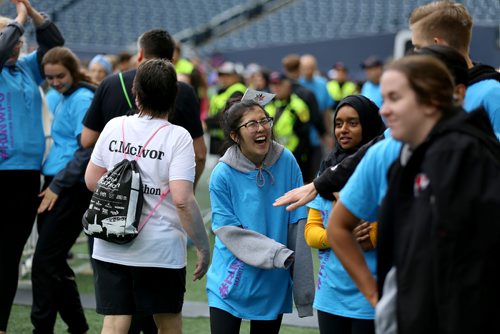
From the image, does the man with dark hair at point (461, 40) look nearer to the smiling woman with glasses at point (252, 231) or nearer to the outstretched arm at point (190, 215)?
the smiling woman with glasses at point (252, 231)

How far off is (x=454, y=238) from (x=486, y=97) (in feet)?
4.73

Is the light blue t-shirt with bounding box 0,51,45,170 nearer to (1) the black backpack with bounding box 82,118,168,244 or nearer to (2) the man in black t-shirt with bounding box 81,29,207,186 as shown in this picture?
(2) the man in black t-shirt with bounding box 81,29,207,186

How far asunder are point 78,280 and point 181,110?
324 centimetres

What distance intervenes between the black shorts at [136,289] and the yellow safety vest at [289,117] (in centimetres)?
588

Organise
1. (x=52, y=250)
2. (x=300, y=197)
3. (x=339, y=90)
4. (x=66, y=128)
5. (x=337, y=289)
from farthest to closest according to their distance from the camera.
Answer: (x=339, y=90), (x=66, y=128), (x=52, y=250), (x=337, y=289), (x=300, y=197)

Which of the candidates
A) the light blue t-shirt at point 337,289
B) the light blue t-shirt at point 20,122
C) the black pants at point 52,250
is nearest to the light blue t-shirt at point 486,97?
the light blue t-shirt at point 337,289

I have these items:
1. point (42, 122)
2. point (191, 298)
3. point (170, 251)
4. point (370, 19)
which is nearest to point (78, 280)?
point (191, 298)

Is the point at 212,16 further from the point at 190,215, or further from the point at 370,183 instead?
the point at 370,183

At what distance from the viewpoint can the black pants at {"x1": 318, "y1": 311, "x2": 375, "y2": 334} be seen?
13.4 feet

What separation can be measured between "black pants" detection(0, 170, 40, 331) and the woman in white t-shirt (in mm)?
1311

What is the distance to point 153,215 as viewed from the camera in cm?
456

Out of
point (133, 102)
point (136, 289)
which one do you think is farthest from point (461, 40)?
point (133, 102)

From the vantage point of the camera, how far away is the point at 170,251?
4.58m

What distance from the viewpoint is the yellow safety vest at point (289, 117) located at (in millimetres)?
10586
